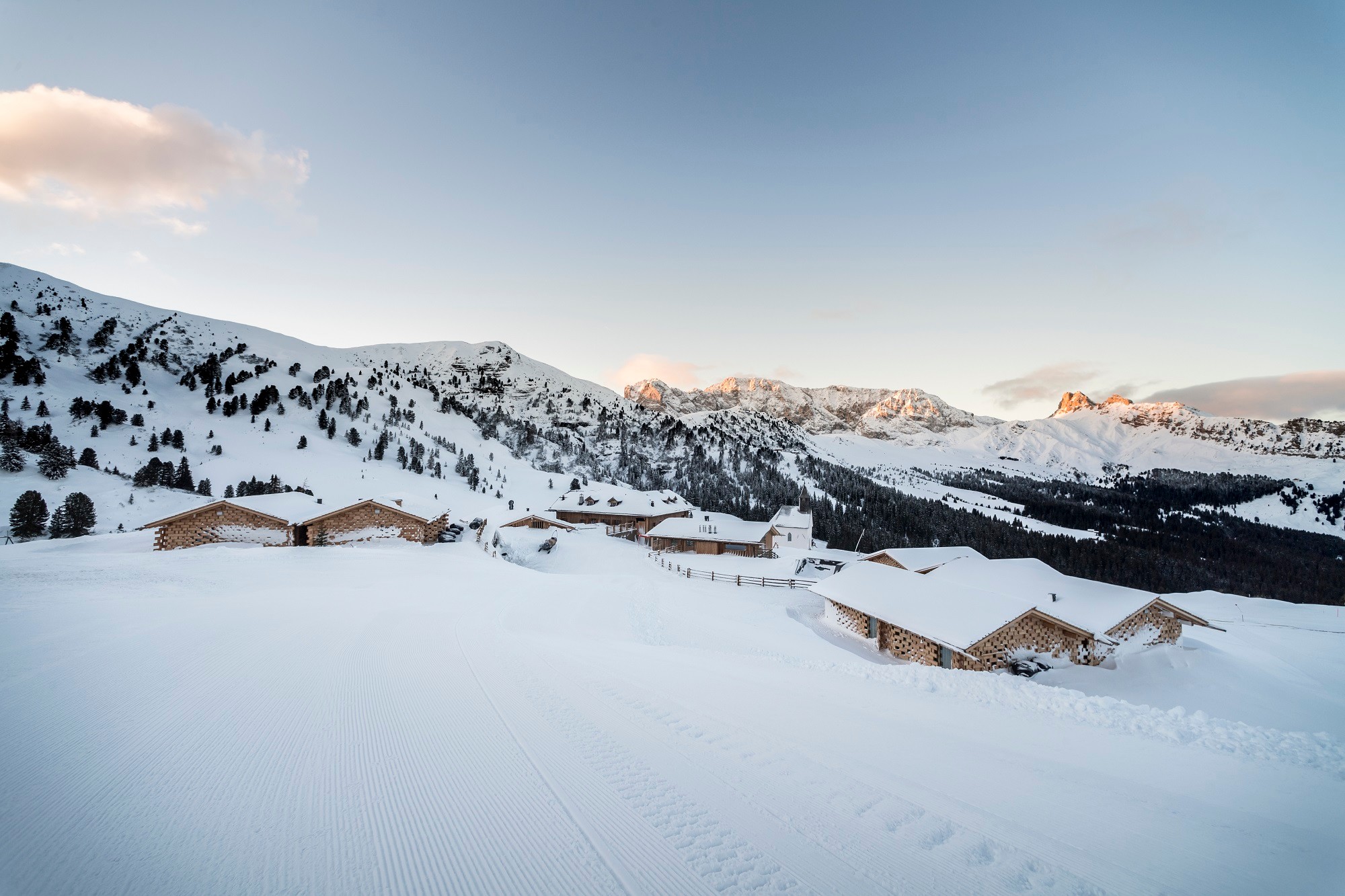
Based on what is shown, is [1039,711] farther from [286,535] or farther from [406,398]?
[406,398]

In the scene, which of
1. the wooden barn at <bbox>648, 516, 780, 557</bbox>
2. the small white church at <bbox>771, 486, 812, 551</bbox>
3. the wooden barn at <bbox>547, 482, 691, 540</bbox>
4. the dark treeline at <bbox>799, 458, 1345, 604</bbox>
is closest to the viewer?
the wooden barn at <bbox>648, 516, 780, 557</bbox>

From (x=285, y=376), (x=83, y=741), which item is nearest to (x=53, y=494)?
(x=83, y=741)

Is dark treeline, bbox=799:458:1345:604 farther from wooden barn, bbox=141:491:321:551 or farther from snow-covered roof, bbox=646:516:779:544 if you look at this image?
wooden barn, bbox=141:491:321:551

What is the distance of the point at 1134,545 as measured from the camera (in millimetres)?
109438

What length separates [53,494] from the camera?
144 feet

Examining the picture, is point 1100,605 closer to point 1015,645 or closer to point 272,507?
point 1015,645

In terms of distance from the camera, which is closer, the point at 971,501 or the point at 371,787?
the point at 371,787

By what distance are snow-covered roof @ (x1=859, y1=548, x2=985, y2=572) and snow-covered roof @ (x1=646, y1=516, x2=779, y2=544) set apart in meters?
16.1

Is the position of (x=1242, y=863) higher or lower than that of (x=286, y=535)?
higher

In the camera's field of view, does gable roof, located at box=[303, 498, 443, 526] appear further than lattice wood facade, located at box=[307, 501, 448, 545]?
No

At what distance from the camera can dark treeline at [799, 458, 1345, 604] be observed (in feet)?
275

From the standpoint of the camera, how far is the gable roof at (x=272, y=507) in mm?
29359

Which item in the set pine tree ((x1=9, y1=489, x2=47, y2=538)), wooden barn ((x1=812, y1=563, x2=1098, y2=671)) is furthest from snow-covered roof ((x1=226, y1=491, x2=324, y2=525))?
wooden barn ((x1=812, y1=563, x2=1098, y2=671))

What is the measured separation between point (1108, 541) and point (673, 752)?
143 m
